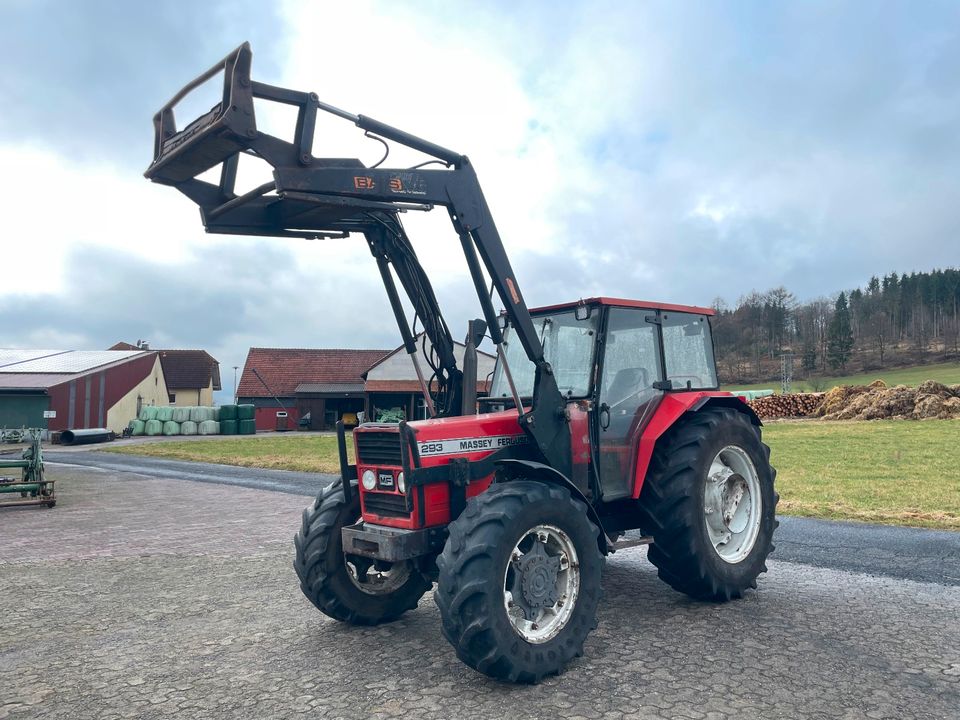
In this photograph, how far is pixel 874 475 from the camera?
14141mm

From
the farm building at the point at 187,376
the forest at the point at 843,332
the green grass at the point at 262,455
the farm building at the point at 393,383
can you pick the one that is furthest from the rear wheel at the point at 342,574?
the forest at the point at 843,332

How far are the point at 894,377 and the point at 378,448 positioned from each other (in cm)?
7668

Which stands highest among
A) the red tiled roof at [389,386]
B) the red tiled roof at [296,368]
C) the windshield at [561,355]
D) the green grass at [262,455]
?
the red tiled roof at [296,368]

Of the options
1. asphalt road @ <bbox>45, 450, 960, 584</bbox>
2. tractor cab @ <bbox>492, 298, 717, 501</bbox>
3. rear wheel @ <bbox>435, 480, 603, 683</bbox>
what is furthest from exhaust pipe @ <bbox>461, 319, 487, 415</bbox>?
asphalt road @ <bbox>45, 450, 960, 584</bbox>

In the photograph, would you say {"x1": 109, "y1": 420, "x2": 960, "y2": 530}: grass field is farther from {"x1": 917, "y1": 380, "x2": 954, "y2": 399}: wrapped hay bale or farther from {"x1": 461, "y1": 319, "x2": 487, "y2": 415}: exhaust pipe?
{"x1": 461, "y1": 319, "x2": 487, "y2": 415}: exhaust pipe

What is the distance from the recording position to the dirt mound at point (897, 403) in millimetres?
30719

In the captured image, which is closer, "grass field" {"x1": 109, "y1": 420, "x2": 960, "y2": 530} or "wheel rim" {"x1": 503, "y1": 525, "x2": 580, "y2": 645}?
"wheel rim" {"x1": 503, "y1": 525, "x2": 580, "y2": 645}

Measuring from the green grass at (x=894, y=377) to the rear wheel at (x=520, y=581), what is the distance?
6211 cm

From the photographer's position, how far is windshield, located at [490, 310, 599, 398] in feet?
19.0

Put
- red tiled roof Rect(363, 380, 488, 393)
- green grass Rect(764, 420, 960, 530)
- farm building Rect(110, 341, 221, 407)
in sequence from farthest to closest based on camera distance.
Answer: farm building Rect(110, 341, 221, 407) < red tiled roof Rect(363, 380, 488, 393) < green grass Rect(764, 420, 960, 530)

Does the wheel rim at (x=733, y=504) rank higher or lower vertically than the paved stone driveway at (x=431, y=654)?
higher

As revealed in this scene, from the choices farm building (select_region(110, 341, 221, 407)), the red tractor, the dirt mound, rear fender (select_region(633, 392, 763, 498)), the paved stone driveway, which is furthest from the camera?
farm building (select_region(110, 341, 221, 407))

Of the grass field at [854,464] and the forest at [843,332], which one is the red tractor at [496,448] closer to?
the grass field at [854,464]

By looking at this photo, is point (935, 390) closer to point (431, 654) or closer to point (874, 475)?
point (874, 475)
